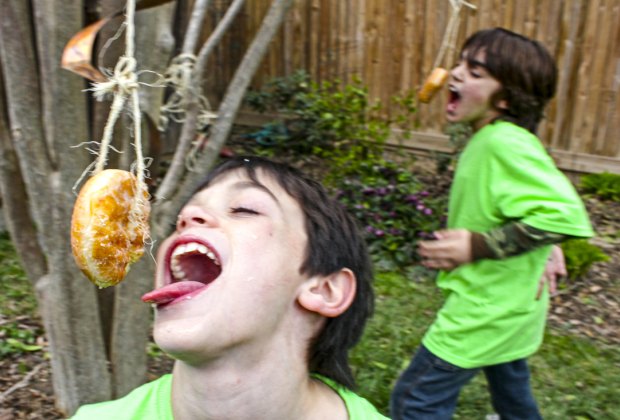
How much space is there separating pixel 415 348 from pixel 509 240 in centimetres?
160

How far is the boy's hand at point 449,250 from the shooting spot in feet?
7.27

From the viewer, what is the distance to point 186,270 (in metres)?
1.41

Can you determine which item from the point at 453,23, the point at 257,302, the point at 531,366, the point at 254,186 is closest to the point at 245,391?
the point at 257,302

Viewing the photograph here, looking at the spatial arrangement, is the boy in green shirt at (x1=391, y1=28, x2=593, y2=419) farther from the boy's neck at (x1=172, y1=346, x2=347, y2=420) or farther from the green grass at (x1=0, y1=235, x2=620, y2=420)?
the boy's neck at (x1=172, y1=346, x2=347, y2=420)

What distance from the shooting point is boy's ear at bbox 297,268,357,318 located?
55.7 inches

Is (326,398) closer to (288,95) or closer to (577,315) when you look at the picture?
(577,315)

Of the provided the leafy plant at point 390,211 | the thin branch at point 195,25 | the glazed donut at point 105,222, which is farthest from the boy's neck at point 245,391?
the leafy plant at point 390,211

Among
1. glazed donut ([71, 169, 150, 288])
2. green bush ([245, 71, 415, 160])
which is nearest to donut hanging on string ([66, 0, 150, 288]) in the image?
glazed donut ([71, 169, 150, 288])

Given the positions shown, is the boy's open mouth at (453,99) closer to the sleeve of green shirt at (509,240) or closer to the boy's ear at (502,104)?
the boy's ear at (502,104)

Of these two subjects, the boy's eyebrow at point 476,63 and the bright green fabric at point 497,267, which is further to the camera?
the boy's eyebrow at point 476,63

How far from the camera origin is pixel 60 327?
223 cm

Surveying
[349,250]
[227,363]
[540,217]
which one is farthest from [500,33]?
[227,363]

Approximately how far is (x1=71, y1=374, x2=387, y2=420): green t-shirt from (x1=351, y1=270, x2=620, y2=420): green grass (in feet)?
5.25

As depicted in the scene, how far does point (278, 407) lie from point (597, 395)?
7.90 feet
